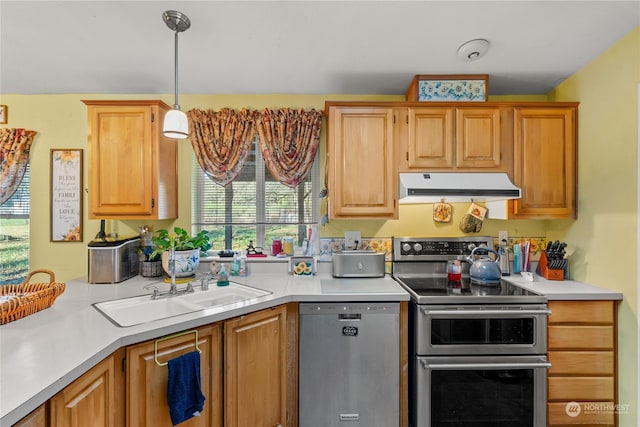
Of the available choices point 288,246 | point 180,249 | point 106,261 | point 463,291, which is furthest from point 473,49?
point 106,261

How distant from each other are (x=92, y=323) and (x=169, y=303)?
1.47 ft

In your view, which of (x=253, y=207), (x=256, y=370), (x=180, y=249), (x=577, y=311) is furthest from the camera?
(x=253, y=207)

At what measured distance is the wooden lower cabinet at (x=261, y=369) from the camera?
1554 millimetres

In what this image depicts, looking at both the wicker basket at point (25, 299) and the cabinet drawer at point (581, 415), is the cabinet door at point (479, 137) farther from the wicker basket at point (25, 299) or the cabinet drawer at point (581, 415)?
the wicker basket at point (25, 299)

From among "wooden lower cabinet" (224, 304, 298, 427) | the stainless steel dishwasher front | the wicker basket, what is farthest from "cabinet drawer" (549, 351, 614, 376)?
the wicker basket

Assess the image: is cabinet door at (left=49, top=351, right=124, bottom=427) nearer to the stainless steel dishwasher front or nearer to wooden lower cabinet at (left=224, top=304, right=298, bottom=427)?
wooden lower cabinet at (left=224, top=304, right=298, bottom=427)

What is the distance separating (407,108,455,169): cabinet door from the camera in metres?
2.12

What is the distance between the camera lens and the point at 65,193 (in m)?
2.42

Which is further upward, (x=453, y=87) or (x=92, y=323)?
(x=453, y=87)

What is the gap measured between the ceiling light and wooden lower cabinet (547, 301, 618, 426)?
163 cm

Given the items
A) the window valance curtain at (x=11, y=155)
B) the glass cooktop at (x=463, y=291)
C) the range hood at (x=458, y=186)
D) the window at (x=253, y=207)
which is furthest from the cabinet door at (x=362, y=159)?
the window valance curtain at (x=11, y=155)

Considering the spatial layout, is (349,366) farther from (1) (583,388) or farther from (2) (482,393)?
(1) (583,388)

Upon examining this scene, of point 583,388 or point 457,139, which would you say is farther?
point 457,139

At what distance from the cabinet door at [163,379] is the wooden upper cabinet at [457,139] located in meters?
1.74
